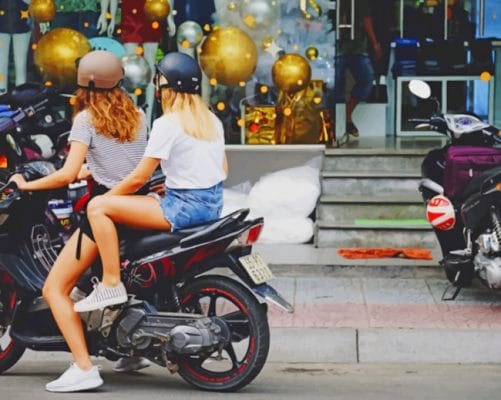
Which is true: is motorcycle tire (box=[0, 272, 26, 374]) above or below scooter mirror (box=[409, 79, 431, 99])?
below

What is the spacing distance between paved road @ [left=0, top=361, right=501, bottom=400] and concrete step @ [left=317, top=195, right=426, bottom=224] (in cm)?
385

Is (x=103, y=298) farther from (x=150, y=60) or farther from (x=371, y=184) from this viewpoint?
(x=150, y=60)

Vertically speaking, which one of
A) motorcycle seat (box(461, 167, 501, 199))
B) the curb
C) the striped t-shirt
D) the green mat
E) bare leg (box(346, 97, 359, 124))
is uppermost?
the striped t-shirt

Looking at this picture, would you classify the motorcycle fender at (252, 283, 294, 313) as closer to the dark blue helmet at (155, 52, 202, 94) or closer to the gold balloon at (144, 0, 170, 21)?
the dark blue helmet at (155, 52, 202, 94)

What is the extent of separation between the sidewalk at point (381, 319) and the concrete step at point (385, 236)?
0.89 m

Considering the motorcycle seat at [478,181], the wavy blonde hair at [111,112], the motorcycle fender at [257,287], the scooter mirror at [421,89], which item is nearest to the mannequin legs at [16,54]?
the scooter mirror at [421,89]

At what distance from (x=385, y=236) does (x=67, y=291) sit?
190 inches

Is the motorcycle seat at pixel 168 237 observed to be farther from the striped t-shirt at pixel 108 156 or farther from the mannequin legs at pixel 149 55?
the mannequin legs at pixel 149 55

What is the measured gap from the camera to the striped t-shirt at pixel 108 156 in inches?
276

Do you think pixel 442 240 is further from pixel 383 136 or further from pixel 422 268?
pixel 383 136

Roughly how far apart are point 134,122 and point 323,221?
15.3 feet

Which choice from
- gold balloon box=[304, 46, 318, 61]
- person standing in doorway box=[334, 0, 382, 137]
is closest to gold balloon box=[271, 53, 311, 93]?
gold balloon box=[304, 46, 318, 61]

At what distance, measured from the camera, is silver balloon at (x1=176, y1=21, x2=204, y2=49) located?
1242 centimetres

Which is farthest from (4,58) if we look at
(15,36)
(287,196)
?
(287,196)
